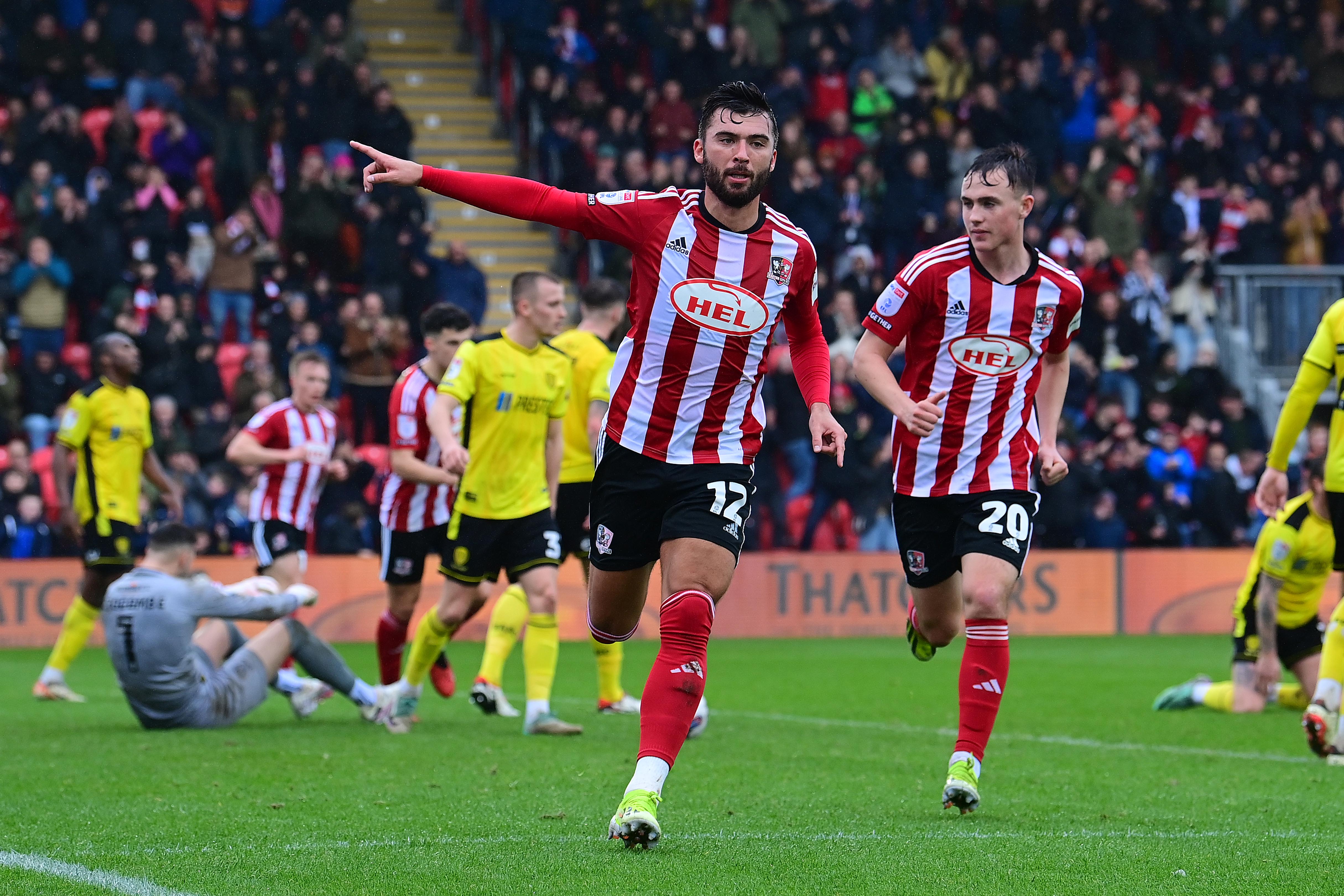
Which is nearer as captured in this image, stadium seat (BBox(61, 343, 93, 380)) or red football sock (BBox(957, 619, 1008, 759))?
red football sock (BBox(957, 619, 1008, 759))

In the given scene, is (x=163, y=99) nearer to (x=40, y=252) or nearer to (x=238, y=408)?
(x=40, y=252)

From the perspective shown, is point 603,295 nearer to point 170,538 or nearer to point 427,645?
point 427,645

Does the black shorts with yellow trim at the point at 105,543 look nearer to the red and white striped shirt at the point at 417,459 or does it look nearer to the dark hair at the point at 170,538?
the red and white striped shirt at the point at 417,459

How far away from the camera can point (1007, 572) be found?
6516 mm

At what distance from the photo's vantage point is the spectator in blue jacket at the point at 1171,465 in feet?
66.2

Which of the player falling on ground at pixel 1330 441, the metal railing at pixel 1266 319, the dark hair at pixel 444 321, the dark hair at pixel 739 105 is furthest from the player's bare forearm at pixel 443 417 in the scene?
the metal railing at pixel 1266 319

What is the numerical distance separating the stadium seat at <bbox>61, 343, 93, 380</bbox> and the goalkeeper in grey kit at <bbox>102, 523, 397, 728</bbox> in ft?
30.4

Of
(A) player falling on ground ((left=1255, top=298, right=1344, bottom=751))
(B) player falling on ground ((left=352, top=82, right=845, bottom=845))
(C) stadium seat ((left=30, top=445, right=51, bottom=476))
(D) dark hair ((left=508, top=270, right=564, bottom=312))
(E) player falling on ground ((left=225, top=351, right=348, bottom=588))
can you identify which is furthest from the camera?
(C) stadium seat ((left=30, top=445, right=51, bottom=476))

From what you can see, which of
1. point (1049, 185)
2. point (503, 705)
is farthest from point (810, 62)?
point (503, 705)

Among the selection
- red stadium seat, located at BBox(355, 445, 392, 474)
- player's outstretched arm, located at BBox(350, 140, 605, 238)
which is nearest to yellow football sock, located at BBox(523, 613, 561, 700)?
player's outstretched arm, located at BBox(350, 140, 605, 238)

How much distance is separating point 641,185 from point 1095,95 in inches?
292

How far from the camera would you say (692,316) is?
5.92m

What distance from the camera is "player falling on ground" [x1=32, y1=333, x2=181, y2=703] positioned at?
12.5 m

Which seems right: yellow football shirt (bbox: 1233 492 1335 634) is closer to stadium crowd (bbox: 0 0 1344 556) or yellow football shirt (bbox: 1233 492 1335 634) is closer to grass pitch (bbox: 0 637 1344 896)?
grass pitch (bbox: 0 637 1344 896)
